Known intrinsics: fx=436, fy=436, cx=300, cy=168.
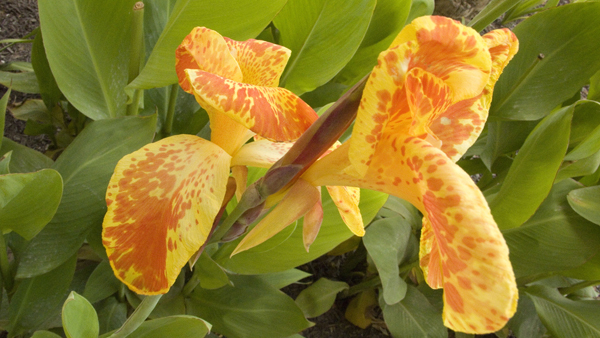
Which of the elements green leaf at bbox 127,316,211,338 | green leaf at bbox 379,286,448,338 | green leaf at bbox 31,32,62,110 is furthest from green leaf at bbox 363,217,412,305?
green leaf at bbox 31,32,62,110

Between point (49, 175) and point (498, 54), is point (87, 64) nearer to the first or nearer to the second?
point (49, 175)

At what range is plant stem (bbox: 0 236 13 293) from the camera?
0.71m

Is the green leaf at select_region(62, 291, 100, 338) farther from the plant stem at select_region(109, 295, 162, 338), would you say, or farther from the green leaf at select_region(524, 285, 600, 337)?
the green leaf at select_region(524, 285, 600, 337)

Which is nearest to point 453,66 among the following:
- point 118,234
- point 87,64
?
point 118,234

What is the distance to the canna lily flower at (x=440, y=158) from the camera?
0.89 feet

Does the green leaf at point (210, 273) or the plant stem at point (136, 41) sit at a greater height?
the plant stem at point (136, 41)

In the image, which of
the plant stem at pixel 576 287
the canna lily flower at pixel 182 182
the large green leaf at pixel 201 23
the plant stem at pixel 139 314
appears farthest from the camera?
the plant stem at pixel 576 287

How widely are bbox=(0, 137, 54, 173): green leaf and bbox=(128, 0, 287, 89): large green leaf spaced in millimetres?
322

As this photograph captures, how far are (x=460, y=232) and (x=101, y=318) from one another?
31.8 inches

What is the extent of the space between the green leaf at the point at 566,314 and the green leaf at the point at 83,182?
1051 mm

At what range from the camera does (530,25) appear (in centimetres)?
99

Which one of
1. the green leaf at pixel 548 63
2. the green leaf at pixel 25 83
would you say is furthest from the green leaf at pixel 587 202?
the green leaf at pixel 25 83

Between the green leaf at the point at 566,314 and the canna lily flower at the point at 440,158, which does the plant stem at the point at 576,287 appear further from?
the canna lily flower at the point at 440,158

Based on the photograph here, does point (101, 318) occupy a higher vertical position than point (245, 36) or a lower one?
lower
